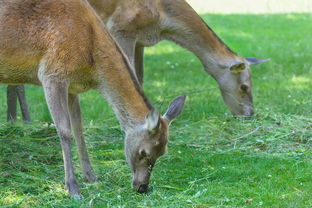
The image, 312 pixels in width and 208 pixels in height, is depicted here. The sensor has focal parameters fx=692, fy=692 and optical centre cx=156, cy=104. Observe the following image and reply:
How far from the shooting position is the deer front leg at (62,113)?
684 centimetres

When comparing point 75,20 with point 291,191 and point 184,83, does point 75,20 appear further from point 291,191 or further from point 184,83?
point 184,83

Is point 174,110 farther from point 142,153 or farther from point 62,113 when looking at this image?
point 62,113

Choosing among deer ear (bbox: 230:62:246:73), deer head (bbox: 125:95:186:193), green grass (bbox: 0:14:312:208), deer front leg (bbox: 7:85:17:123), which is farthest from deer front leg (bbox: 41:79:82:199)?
deer ear (bbox: 230:62:246:73)

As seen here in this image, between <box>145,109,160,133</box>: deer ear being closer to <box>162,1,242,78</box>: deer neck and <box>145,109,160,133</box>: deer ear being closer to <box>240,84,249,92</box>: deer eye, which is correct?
<box>162,1,242,78</box>: deer neck

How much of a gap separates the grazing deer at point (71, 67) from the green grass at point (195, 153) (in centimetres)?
42

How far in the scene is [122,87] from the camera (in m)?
7.02

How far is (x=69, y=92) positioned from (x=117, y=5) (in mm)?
2802

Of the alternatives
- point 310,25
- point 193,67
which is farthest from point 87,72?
point 310,25

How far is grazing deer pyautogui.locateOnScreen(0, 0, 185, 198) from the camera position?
22.4 ft

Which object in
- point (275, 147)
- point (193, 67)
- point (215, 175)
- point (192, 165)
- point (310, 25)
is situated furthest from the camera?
point (310, 25)

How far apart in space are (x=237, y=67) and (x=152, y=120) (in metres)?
3.84

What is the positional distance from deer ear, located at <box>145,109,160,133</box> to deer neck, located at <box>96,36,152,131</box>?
0.56ft

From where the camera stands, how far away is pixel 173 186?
7.22 meters

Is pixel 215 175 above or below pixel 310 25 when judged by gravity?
above
